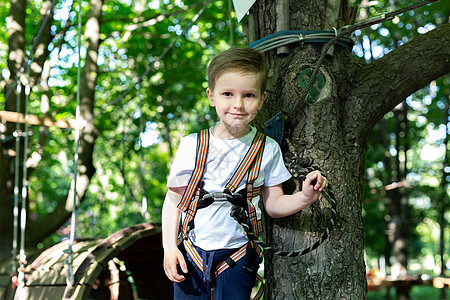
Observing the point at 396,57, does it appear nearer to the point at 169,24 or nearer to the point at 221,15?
the point at 221,15

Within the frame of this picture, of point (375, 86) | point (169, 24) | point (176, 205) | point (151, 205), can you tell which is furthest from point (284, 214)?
point (151, 205)

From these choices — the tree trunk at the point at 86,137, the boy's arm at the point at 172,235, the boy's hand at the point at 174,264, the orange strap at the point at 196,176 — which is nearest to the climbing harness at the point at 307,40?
the orange strap at the point at 196,176

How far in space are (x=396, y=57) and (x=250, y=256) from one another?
3.29 feet

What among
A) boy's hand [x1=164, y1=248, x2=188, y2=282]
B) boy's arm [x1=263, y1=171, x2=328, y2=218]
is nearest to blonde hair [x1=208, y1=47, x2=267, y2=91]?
boy's arm [x1=263, y1=171, x2=328, y2=218]

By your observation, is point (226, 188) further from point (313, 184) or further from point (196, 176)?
point (313, 184)

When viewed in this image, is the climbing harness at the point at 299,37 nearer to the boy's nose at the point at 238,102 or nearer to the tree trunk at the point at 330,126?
the tree trunk at the point at 330,126

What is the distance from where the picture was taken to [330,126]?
1.93 m

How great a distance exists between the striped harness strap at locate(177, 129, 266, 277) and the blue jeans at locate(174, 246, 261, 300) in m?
0.02

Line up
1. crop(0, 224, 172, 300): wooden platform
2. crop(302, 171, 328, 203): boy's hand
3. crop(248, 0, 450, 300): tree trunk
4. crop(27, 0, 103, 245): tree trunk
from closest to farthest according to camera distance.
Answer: crop(302, 171, 328, 203): boy's hand, crop(248, 0, 450, 300): tree trunk, crop(0, 224, 172, 300): wooden platform, crop(27, 0, 103, 245): tree trunk

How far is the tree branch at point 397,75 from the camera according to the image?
201cm

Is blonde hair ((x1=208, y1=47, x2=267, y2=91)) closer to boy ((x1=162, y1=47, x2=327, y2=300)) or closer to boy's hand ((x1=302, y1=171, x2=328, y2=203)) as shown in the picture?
boy ((x1=162, y1=47, x2=327, y2=300))

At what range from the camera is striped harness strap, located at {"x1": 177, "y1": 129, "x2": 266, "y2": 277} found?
5.56 ft

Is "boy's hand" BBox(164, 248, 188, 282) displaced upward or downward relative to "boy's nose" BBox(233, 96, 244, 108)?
downward

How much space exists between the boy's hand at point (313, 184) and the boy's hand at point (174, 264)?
46cm
